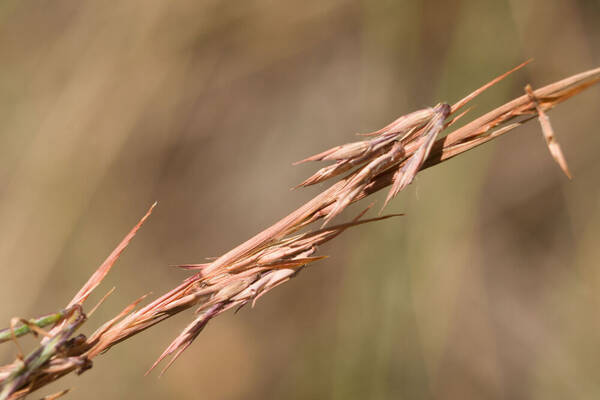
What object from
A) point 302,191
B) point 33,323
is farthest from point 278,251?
point 302,191

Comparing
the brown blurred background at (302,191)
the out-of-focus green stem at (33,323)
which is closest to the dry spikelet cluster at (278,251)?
the out-of-focus green stem at (33,323)

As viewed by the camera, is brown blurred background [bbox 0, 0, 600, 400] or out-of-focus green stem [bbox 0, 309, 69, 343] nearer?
out-of-focus green stem [bbox 0, 309, 69, 343]

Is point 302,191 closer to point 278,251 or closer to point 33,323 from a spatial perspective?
point 278,251

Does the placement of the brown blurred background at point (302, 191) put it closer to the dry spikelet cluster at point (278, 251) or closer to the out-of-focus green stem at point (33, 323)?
the dry spikelet cluster at point (278, 251)

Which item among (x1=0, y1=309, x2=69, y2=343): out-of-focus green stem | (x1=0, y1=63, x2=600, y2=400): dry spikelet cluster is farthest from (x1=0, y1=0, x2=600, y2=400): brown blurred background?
(x1=0, y1=309, x2=69, y2=343): out-of-focus green stem

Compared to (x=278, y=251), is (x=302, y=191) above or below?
above

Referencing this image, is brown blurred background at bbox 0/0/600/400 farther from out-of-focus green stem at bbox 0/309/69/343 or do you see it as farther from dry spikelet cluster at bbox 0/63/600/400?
out-of-focus green stem at bbox 0/309/69/343

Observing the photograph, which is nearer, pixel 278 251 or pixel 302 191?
pixel 278 251
